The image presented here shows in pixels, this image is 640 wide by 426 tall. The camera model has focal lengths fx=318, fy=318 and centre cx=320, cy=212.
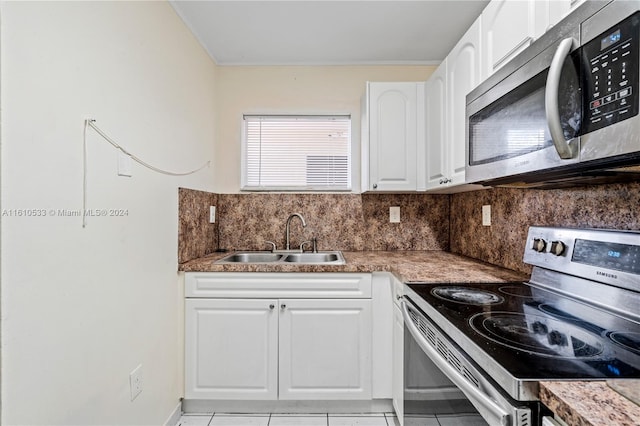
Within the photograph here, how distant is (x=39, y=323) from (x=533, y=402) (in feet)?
→ 4.14

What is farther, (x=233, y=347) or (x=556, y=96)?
(x=233, y=347)

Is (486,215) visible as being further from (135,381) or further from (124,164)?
(135,381)

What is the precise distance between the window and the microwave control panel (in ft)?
5.94

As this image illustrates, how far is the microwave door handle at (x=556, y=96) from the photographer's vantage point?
76cm

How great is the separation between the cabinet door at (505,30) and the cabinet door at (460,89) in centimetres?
8

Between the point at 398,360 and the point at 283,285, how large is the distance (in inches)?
28.7

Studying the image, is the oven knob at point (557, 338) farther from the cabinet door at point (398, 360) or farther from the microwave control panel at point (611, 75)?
the cabinet door at point (398, 360)

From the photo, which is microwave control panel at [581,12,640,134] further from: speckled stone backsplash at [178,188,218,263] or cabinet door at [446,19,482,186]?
speckled stone backsplash at [178,188,218,263]

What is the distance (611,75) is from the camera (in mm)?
700

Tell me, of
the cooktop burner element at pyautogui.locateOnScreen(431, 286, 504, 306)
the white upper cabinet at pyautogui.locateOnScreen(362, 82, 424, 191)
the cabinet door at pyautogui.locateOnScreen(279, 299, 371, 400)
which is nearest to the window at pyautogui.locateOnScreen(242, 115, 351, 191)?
the white upper cabinet at pyautogui.locateOnScreen(362, 82, 424, 191)

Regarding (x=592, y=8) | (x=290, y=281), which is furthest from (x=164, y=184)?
(x=592, y=8)

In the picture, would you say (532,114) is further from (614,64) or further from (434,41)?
(434,41)

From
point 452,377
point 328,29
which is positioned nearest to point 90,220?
point 452,377

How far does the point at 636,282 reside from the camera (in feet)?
3.01
